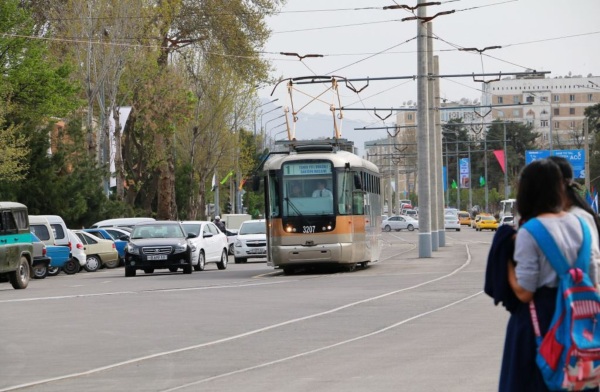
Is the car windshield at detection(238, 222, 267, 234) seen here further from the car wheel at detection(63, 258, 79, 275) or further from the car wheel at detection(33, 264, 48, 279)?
the car wheel at detection(33, 264, 48, 279)

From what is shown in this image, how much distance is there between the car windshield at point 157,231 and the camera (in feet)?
130

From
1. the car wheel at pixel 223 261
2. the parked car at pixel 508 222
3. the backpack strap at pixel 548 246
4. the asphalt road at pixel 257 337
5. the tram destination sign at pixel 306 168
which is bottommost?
the asphalt road at pixel 257 337

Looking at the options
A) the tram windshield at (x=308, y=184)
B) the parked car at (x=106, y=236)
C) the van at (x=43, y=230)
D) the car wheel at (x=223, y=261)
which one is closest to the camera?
the tram windshield at (x=308, y=184)

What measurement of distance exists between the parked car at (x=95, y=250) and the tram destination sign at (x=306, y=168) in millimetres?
13492

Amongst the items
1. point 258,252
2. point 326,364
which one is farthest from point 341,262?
point 326,364

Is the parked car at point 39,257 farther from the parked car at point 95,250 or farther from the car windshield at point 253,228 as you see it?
the car windshield at point 253,228

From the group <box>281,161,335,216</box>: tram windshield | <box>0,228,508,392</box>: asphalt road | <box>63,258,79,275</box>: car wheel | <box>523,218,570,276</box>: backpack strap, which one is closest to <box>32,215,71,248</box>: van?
<box>63,258,79,275</box>: car wheel

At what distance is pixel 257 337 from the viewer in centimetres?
1716

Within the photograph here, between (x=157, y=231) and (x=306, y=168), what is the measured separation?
6.07 meters

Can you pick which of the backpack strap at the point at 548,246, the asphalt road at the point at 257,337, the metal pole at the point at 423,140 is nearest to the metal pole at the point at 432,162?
the metal pole at the point at 423,140

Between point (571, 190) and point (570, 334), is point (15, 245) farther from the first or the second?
point (570, 334)

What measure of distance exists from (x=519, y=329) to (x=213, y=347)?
936 cm

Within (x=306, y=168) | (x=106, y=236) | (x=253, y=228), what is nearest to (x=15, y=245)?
(x=306, y=168)

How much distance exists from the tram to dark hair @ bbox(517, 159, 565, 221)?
91.6 feet
